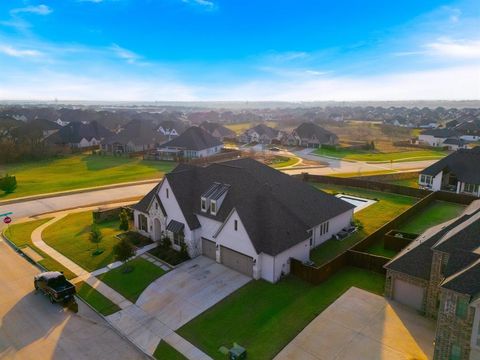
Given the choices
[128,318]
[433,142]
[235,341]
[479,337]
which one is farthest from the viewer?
[433,142]

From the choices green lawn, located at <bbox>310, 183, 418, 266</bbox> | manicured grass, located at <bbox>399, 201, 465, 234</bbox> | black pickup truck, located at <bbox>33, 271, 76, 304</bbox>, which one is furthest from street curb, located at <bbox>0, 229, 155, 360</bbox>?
manicured grass, located at <bbox>399, 201, 465, 234</bbox>

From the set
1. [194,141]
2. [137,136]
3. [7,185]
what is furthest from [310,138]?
[7,185]

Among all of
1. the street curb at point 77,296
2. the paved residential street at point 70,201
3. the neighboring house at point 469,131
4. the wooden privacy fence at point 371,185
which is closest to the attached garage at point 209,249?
the street curb at point 77,296

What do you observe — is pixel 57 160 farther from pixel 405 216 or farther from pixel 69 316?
pixel 405 216

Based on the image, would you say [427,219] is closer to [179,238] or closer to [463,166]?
[463,166]

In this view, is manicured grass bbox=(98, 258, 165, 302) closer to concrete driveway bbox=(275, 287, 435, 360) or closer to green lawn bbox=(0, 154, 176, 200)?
concrete driveway bbox=(275, 287, 435, 360)

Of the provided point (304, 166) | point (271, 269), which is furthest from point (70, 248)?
point (304, 166)

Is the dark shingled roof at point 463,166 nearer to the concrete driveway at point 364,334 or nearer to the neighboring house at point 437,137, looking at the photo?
the concrete driveway at point 364,334
